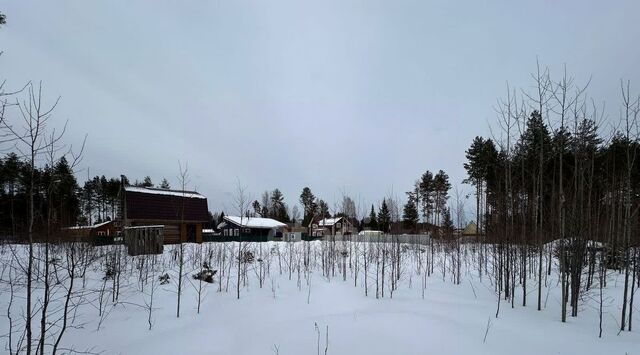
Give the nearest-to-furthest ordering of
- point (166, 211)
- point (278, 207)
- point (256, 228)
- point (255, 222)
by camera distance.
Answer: point (166, 211) → point (255, 222) → point (256, 228) → point (278, 207)

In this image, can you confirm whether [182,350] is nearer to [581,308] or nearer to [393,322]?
[393,322]

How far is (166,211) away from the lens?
26844 mm

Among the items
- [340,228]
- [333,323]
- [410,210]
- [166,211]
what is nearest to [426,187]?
[410,210]

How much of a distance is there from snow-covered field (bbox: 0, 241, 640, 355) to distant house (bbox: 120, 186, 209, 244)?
15.9 meters

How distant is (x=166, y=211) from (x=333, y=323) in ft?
76.8

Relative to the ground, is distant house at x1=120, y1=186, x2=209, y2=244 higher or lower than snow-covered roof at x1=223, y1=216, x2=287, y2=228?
higher

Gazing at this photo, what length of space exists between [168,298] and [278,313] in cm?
313

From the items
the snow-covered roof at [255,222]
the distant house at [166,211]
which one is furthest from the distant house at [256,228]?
the distant house at [166,211]

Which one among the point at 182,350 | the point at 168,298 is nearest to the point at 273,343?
the point at 182,350

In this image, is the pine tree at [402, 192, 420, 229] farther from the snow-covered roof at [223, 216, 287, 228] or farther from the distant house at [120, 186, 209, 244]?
the distant house at [120, 186, 209, 244]

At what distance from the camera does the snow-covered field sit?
5734mm

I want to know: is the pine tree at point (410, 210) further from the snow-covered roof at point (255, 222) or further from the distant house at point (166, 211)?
the distant house at point (166, 211)

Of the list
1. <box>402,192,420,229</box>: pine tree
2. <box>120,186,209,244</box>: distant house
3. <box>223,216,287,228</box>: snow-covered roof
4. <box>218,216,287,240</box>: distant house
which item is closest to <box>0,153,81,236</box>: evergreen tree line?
<box>120,186,209,244</box>: distant house

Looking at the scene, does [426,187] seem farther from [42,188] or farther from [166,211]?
[42,188]
